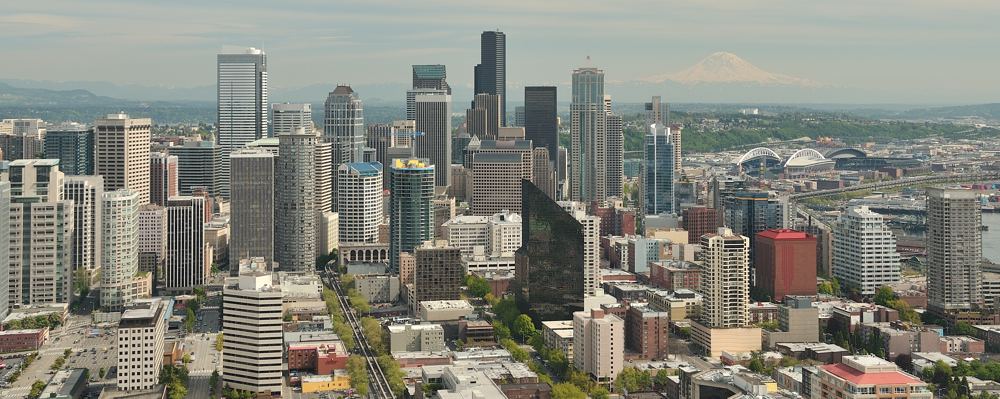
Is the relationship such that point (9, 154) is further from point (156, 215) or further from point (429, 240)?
point (429, 240)

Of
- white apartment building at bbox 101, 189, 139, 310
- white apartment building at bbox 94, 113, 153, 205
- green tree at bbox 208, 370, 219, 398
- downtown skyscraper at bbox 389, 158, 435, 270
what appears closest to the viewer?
green tree at bbox 208, 370, 219, 398

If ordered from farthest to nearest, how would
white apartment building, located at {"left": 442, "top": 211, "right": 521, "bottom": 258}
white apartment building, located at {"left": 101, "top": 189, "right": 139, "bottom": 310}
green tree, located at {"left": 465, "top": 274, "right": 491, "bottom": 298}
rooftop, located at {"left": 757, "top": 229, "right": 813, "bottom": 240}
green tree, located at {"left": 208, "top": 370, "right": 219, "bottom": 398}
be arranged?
white apartment building, located at {"left": 442, "top": 211, "right": 521, "bottom": 258}, green tree, located at {"left": 465, "top": 274, "right": 491, "bottom": 298}, rooftop, located at {"left": 757, "top": 229, "right": 813, "bottom": 240}, white apartment building, located at {"left": 101, "top": 189, "right": 139, "bottom": 310}, green tree, located at {"left": 208, "top": 370, "right": 219, "bottom": 398}

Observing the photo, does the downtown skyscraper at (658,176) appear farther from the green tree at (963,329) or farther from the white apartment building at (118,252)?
the white apartment building at (118,252)

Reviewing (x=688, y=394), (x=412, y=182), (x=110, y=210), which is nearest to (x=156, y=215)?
(x=110, y=210)

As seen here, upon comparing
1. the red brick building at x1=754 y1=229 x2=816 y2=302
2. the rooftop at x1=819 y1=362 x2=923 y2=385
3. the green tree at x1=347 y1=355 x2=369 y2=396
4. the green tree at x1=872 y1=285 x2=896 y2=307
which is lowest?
the green tree at x1=347 y1=355 x2=369 y2=396

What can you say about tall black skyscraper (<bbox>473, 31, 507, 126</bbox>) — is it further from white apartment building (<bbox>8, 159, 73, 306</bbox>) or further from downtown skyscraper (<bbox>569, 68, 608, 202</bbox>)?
white apartment building (<bbox>8, 159, 73, 306</bbox>)

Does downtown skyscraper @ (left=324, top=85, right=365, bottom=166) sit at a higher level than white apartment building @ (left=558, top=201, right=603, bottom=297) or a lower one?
higher

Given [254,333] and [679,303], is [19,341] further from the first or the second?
[679,303]

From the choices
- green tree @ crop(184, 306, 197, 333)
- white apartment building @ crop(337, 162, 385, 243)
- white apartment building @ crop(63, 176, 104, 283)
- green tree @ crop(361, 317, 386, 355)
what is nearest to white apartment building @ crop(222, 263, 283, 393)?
green tree @ crop(361, 317, 386, 355)
